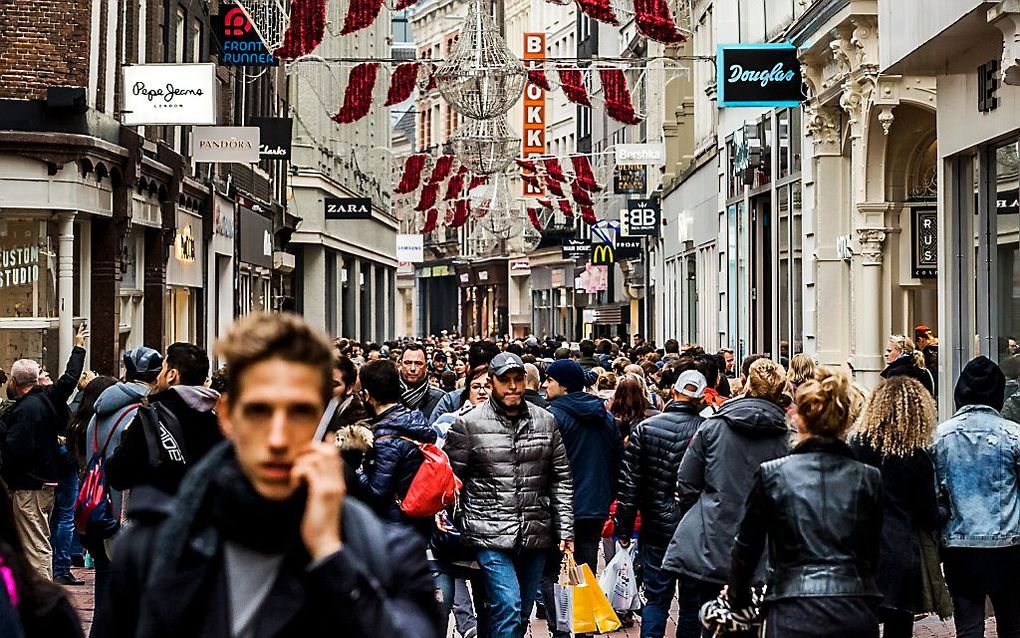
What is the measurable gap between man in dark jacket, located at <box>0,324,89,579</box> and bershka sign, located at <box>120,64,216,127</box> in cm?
852

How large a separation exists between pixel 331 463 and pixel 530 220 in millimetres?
50411

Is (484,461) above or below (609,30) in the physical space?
below

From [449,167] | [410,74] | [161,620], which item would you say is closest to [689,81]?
[449,167]

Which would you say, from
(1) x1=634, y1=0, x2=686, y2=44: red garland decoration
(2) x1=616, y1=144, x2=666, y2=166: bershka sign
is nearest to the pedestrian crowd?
(1) x1=634, y1=0, x2=686, y2=44: red garland decoration

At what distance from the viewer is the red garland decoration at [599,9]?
18.5m

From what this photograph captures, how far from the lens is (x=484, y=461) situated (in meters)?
9.16

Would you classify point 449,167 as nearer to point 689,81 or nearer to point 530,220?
point 689,81

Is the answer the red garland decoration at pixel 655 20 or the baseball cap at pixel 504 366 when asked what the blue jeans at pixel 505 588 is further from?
the red garland decoration at pixel 655 20

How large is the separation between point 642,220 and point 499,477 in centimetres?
3691

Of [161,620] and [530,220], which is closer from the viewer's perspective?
[161,620]

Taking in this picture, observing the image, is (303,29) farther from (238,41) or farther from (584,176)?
(584,176)

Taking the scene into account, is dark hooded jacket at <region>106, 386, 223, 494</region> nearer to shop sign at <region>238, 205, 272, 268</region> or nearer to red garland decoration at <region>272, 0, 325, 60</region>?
red garland decoration at <region>272, 0, 325, 60</region>

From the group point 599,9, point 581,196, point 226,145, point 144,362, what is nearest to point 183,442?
point 144,362

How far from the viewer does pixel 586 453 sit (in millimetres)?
10969
